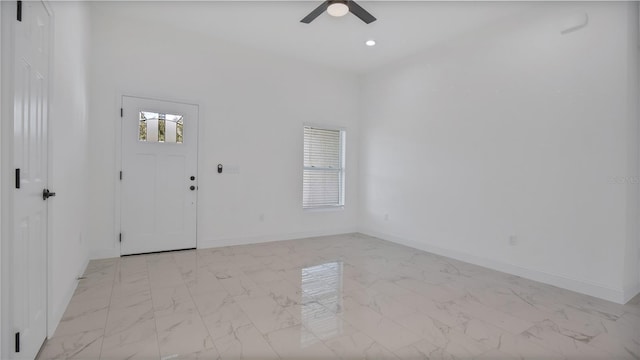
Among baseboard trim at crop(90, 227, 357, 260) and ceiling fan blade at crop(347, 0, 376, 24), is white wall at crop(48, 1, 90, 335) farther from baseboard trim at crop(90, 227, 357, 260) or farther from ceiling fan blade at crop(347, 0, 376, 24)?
ceiling fan blade at crop(347, 0, 376, 24)

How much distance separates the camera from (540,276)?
3.37 meters

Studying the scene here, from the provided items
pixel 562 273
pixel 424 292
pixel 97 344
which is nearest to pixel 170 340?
pixel 97 344

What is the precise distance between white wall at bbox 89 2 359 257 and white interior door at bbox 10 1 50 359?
6.62ft

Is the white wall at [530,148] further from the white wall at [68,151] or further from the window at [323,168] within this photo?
the white wall at [68,151]

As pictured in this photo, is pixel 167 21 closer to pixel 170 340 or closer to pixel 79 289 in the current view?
pixel 79 289

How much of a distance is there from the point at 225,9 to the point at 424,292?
388 cm

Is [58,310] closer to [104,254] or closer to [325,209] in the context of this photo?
[104,254]

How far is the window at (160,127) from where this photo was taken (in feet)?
13.3

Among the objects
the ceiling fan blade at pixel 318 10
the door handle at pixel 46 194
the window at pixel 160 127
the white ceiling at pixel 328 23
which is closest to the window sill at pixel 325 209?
the window at pixel 160 127

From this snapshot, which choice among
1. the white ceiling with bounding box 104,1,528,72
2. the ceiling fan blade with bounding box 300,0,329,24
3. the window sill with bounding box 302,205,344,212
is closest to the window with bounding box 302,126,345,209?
the window sill with bounding box 302,205,344,212

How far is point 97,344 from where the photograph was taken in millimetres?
1988

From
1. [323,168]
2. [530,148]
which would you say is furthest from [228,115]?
[530,148]

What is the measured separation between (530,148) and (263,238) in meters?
3.86

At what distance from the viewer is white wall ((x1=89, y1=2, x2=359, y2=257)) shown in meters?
3.82
